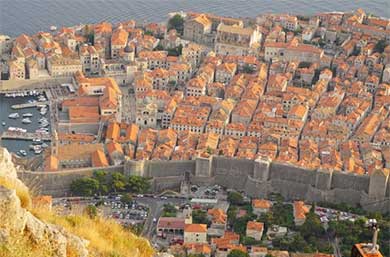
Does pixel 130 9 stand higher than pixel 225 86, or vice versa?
pixel 130 9

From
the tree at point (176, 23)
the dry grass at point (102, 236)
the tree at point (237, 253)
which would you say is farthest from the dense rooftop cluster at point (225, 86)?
the dry grass at point (102, 236)

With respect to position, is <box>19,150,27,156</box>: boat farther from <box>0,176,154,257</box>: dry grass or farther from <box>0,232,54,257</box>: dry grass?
<box>0,232,54,257</box>: dry grass

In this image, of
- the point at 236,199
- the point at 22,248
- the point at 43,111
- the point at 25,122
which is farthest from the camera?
the point at 43,111

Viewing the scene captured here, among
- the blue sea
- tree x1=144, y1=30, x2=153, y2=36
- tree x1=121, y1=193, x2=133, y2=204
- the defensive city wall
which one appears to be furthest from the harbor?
the blue sea

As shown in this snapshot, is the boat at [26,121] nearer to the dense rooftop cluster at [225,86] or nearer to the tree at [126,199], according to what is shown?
the dense rooftop cluster at [225,86]

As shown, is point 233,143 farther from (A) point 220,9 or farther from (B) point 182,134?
(A) point 220,9

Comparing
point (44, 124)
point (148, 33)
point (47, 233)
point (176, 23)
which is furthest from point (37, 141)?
point (47, 233)

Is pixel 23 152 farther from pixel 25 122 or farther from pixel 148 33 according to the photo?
pixel 148 33
